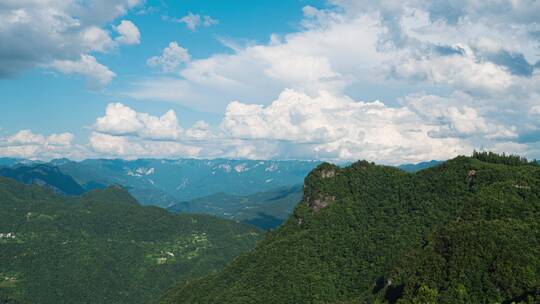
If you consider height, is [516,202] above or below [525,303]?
above

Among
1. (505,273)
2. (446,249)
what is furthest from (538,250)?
(446,249)

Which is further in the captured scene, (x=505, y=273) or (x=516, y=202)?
(x=516, y=202)

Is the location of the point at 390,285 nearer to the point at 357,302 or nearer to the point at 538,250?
the point at 357,302

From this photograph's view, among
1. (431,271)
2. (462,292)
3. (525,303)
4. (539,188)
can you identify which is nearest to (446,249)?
(431,271)

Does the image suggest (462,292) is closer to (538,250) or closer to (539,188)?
(538,250)

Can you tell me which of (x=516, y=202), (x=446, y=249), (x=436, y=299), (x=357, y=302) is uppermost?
(x=516, y=202)

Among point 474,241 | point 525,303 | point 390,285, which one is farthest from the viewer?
point 390,285

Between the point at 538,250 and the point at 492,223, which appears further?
the point at 492,223

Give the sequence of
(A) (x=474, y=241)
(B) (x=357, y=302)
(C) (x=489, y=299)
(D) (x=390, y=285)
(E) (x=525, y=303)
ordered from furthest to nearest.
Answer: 1. (B) (x=357, y=302)
2. (D) (x=390, y=285)
3. (A) (x=474, y=241)
4. (C) (x=489, y=299)
5. (E) (x=525, y=303)

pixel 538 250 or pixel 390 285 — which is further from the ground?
pixel 538 250
